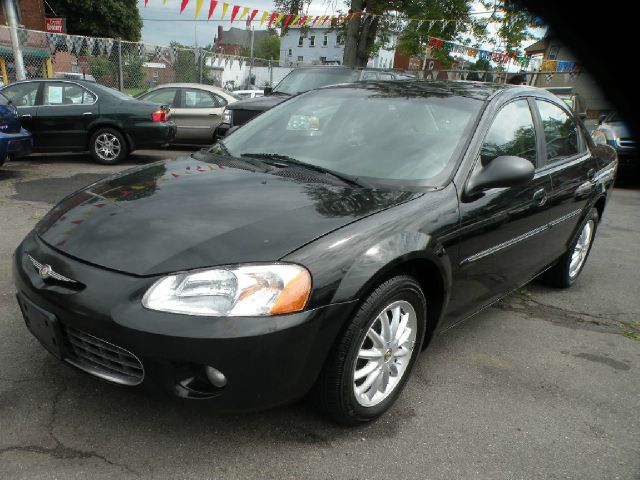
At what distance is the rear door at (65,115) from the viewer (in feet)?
27.7

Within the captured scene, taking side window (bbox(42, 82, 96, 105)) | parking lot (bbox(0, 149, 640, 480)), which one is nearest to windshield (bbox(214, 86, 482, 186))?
parking lot (bbox(0, 149, 640, 480))

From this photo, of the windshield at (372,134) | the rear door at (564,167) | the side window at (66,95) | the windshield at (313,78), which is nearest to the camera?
the windshield at (372,134)

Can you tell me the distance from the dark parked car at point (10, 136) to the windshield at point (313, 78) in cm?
415

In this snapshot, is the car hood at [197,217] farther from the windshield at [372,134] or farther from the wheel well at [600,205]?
the wheel well at [600,205]

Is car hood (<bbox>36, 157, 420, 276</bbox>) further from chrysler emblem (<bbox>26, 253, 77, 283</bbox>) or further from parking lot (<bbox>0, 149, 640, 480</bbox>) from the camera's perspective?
parking lot (<bbox>0, 149, 640, 480</bbox>)

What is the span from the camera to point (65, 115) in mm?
8500

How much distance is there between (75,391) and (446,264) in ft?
A: 6.10

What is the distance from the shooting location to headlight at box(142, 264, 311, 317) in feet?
6.33

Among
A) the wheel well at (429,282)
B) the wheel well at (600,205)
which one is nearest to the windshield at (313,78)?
the wheel well at (600,205)

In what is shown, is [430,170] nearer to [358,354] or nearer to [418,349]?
[418,349]

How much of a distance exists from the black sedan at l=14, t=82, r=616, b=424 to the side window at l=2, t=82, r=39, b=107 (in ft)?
21.4

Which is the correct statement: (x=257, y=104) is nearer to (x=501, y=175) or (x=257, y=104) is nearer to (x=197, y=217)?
(x=501, y=175)

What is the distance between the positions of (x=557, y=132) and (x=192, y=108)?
8.31 metres

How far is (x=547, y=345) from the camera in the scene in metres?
3.40
